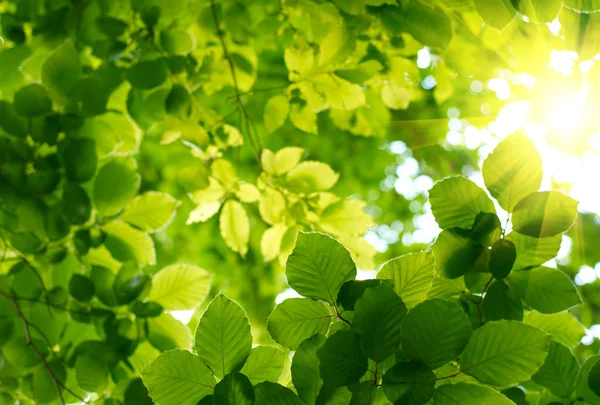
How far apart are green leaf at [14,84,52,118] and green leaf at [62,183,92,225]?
23cm

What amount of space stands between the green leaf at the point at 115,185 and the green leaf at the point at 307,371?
82 centimetres

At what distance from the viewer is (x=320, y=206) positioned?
5.03 feet

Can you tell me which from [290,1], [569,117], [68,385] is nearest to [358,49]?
[290,1]

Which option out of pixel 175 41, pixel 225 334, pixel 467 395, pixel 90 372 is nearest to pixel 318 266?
pixel 225 334

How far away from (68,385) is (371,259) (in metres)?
0.94

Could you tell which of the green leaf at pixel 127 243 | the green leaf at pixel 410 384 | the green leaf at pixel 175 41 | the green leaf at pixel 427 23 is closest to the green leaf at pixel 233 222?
the green leaf at pixel 127 243

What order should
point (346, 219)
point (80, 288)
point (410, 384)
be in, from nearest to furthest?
point (410, 384) → point (80, 288) → point (346, 219)

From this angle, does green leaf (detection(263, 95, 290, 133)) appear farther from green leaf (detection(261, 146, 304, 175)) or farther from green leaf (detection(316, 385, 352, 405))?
green leaf (detection(316, 385, 352, 405))

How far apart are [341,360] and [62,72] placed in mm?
1176

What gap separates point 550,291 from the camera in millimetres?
824

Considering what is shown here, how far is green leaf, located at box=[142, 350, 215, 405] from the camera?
2.23ft

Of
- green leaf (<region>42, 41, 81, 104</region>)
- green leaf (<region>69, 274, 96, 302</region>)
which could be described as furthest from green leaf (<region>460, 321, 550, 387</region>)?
green leaf (<region>42, 41, 81, 104</region>)

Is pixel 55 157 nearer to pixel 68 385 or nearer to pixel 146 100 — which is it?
pixel 146 100

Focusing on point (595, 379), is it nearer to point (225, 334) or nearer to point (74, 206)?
point (225, 334)
